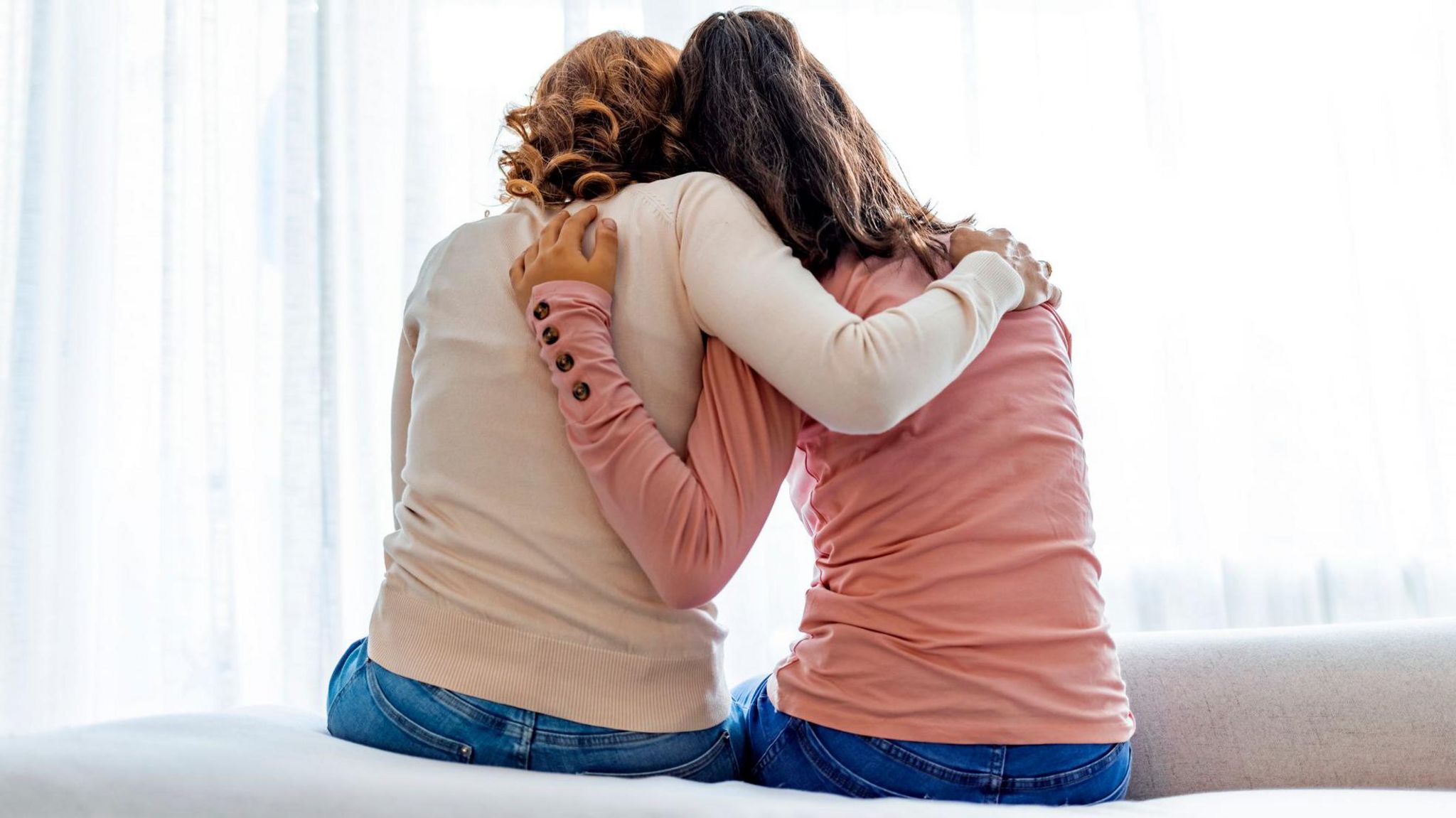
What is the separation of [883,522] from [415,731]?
1.41ft

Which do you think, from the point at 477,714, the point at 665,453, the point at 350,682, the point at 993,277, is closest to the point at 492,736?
the point at 477,714

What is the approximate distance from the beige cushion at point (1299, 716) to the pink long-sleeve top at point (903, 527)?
0.97 ft

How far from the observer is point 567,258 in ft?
2.81

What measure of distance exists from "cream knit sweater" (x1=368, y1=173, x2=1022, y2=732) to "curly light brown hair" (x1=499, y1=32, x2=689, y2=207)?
85 mm

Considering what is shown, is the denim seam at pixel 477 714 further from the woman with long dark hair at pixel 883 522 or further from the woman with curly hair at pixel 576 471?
the woman with long dark hair at pixel 883 522

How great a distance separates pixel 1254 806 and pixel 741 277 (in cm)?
65

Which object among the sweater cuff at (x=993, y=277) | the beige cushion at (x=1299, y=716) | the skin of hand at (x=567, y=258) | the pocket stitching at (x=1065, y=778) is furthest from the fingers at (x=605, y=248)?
the beige cushion at (x=1299, y=716)

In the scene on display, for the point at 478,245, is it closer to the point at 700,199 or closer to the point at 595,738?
the point at 700,199

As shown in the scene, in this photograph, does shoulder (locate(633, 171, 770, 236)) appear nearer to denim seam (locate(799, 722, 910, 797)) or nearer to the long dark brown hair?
the long dark brown hair

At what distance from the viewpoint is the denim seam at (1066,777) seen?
2.70ft

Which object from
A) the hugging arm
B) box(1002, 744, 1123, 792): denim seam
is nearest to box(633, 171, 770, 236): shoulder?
the hugging arm

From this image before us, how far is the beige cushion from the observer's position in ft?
3.59

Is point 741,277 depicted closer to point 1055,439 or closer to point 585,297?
point 585,297

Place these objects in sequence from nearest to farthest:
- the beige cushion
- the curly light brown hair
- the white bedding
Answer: the white bedding, the curly light brown hair, the beige cushion
